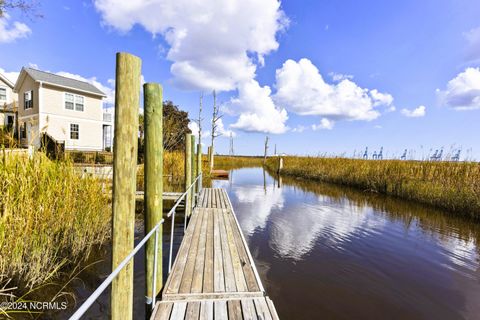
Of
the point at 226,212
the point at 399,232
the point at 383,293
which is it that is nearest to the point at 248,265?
the point at 383,293

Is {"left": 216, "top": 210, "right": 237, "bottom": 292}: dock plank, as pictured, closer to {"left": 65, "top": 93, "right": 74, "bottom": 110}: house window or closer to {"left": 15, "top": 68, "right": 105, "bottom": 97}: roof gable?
{"left": 65, "top": 93, "right": 74, "bottom": 110}: house window

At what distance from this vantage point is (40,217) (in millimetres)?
3840

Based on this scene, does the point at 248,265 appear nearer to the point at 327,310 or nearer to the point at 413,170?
the point at 327,310

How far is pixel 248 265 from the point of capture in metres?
3.90

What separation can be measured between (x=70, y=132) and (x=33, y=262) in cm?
2110

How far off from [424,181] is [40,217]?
15.1 metres

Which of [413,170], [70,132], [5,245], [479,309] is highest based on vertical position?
[70,132]

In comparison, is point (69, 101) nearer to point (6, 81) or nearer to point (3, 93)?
point (6, 81)

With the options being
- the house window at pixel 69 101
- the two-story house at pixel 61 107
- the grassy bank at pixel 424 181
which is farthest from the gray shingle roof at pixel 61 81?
the grassy bank at pixel 424 181

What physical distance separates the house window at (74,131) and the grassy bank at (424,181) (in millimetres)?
22313

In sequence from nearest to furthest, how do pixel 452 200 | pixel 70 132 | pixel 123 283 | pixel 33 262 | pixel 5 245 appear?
pixel 123 283 → pixel 5 245 → pixel 33 262 → pixel 452 200 → pixel 70 132

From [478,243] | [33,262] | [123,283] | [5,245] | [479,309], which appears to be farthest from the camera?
[478,243]

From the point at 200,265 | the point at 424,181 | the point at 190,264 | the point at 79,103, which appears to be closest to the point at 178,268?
the point at 190,264

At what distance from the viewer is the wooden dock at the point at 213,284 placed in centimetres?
273
